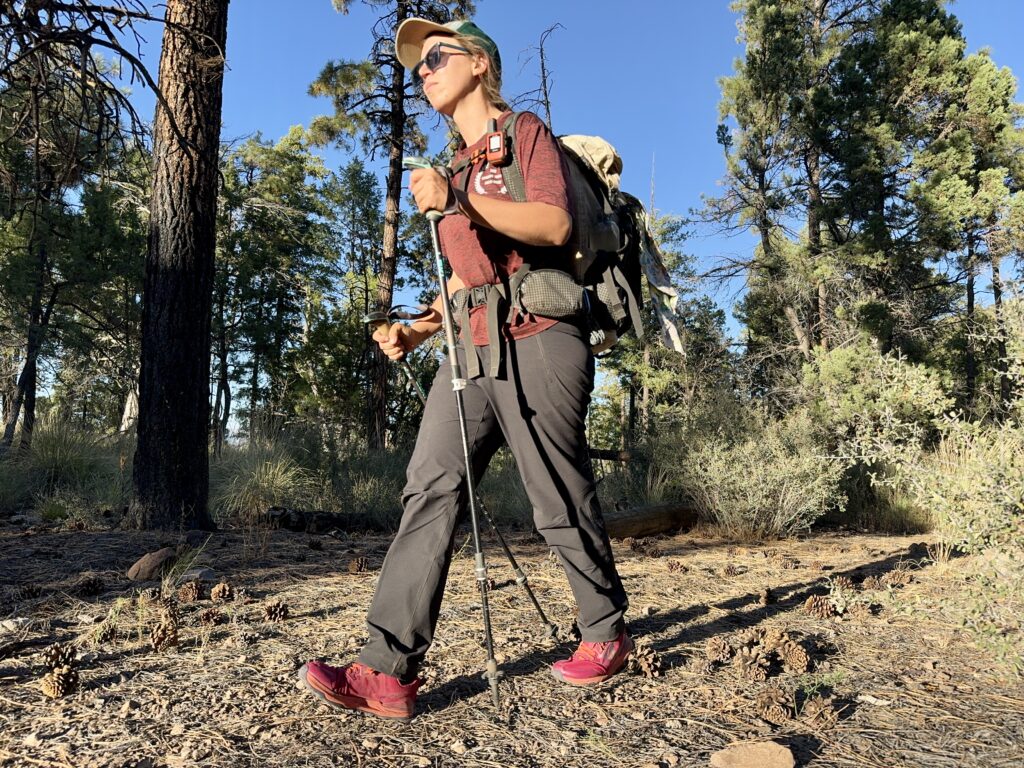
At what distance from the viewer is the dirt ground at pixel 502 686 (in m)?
1.99

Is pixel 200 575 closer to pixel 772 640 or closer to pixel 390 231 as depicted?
pixel 772 640

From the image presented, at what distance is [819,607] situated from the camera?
3.55 metres

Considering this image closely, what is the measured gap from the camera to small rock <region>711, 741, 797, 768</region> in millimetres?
1839

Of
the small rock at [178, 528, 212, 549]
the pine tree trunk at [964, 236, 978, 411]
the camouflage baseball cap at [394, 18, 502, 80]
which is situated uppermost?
the pine tree trunk at [964, 236, 978, 411]

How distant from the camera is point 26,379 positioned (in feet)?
51.8

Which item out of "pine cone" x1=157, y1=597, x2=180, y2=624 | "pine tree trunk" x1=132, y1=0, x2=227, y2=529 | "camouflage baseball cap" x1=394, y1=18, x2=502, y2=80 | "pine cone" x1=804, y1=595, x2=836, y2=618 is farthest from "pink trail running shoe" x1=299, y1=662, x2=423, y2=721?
"pine tree trunk" x1=132, y1=0, x2=227, y2=529

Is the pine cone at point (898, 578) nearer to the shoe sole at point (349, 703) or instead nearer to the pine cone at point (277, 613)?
the shoe sole at point (349, 703)

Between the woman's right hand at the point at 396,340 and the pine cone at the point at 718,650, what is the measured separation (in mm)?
1754

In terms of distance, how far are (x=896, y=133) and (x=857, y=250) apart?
130 inches

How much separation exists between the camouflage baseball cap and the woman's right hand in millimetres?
1000

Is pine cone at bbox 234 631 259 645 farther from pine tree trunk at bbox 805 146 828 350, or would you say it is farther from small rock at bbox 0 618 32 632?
Result: pine tree trunk at bbox 805 146 828 350

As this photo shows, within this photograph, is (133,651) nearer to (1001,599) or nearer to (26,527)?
(1001,599)

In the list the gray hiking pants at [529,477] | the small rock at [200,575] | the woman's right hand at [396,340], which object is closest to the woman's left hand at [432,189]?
the gray hiking pants at [529,477]

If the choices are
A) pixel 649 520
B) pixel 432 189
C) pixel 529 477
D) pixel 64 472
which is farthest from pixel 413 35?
pixel 64 472
